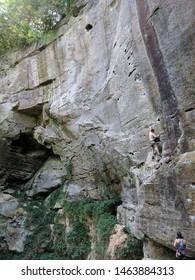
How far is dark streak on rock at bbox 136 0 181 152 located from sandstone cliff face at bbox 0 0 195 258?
0.03 meters

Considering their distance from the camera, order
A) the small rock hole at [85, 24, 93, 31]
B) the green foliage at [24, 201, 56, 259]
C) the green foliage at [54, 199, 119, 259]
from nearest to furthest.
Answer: the green foliage at [54, 199, 119, 259], the small rock hole at [85, 24, 93, 31], the green foliage at [24, 201, 56, 259]

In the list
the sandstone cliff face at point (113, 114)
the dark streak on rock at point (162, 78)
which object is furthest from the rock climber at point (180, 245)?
the dark streak on rock at point (162, 78)

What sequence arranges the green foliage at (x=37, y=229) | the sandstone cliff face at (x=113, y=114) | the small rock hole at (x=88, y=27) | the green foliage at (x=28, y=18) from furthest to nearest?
the green foliage at (x=28, y=18), the green foliage at (x=37, y=229), the small rock hole at (x=88, y=27), the sandstone cliff face at (x=113, y=114)

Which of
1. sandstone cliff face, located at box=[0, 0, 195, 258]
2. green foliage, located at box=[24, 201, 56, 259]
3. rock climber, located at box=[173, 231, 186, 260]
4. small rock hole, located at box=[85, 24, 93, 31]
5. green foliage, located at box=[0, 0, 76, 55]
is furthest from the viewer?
green foliage, located at box=[0, 0, 76, 55]

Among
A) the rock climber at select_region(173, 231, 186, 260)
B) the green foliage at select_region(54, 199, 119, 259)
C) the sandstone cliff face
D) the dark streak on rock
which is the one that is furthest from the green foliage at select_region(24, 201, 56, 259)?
the dark streak on rock

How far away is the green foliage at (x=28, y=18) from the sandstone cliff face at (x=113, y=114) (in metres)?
1.06

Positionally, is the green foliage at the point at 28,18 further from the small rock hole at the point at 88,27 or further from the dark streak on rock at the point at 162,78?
the dark streak on rock at the point at 162,78

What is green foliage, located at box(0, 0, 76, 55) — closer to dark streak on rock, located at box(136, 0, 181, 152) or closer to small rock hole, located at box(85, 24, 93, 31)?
small rock hole, located at box(85, 24, 93, 31)

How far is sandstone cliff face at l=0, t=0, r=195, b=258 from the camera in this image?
5652 mm

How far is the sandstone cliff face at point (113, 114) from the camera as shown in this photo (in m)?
5.65

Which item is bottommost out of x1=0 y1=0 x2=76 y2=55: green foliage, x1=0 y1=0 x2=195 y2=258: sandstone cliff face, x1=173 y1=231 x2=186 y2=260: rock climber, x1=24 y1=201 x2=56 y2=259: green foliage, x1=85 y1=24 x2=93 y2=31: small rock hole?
x1=24 y1=201 x2=56 y2=259: green foliage

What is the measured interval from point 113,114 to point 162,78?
3.21 metres

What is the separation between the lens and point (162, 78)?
20.5ft
